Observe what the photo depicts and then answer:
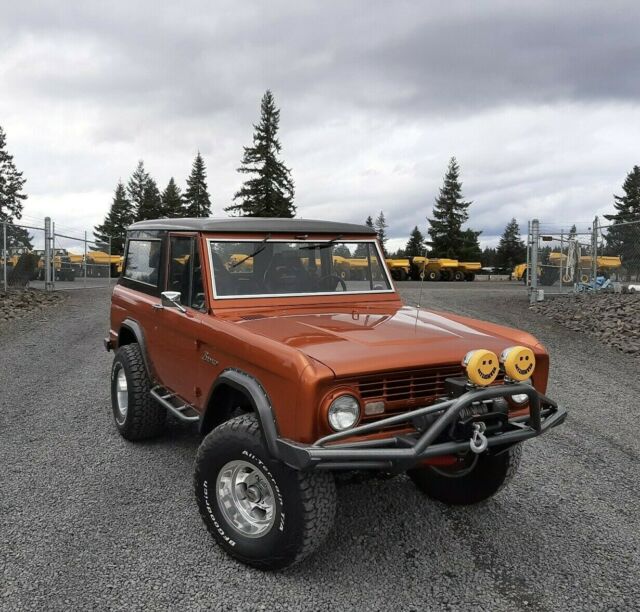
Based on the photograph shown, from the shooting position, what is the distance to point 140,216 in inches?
2499

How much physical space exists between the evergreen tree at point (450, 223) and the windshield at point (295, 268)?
53601 mm

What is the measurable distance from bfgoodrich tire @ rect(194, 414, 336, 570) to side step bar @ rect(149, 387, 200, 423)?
2.13 feet

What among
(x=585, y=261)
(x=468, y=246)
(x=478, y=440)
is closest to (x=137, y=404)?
(x=478, y=440)

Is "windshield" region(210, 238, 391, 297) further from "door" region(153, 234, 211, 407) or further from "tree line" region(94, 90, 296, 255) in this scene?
"tree line" region(94, 90, 296, 255)

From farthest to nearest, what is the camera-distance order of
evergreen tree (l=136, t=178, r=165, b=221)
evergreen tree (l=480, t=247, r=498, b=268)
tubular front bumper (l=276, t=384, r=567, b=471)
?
evergreen tree (l=480, t=247, r=498, b=268)
evergreen tree (l=136, t=178, r=165, b=221)
tubular front bumper (l=276, t=384, r=567, b=471)

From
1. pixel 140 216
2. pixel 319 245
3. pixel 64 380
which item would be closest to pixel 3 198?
pixel 140 216

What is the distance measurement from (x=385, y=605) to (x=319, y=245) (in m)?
2.52

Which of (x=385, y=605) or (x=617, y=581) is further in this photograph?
(x=617, y=581)

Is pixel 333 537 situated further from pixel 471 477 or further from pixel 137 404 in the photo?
pixel 137 404

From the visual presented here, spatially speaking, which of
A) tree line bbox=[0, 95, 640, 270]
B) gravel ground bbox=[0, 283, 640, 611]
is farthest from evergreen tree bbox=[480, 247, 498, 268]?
gravel ground bbox=[0, 283, 640, 611]

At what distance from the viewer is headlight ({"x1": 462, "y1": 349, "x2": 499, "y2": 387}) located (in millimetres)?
2773

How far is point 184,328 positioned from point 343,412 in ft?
5.49

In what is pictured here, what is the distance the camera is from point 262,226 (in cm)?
415

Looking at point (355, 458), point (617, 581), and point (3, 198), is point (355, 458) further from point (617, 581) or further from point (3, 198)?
point (3, 198)
